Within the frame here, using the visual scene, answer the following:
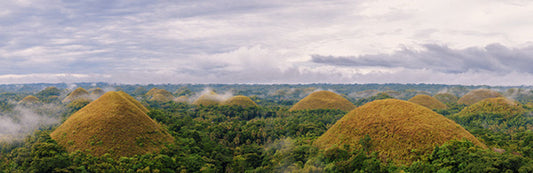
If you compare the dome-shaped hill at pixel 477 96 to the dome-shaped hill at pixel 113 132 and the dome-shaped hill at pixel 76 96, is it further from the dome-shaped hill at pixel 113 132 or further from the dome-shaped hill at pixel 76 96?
the dome-shaped hill at pixel 76 96

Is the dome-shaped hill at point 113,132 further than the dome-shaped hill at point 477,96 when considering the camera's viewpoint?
No

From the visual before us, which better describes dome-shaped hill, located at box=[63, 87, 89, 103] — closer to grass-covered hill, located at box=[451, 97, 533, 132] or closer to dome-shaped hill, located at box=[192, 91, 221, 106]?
dome-shaped hill, located at box=[192, 91, 221, 106]

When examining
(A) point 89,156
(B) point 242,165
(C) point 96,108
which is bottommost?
(B) point 242,165

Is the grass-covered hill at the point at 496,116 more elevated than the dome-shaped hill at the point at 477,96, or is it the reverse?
the dome-shaped hill at the point at 477,96

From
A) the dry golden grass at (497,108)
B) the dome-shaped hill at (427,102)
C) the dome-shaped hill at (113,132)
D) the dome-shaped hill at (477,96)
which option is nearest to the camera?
the dome-shaped hill at (113,132)

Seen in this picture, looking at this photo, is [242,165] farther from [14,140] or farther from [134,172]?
[14,140]

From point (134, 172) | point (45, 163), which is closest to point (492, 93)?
point (134, 172)

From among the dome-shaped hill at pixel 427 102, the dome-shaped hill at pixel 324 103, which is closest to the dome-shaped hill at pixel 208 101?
the dome-shaped hill at pixel 324 103
